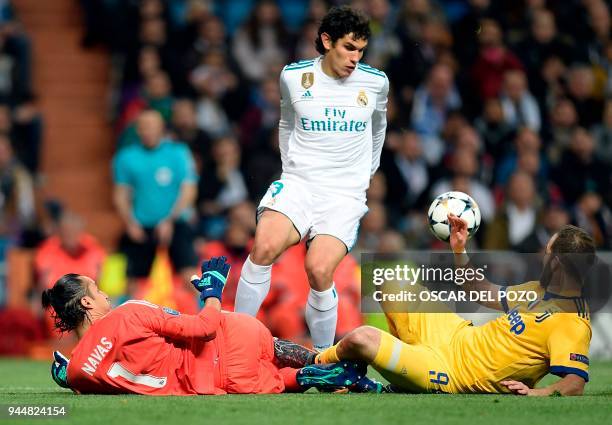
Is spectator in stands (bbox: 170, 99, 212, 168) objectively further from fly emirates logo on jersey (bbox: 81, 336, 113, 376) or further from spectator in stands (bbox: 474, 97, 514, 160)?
fly emirates logo on jersey (bbox: 81, 336, 113, 376)

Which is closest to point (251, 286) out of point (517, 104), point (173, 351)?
point (173, 351)

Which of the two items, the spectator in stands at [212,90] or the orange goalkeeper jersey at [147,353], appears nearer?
the orange goalkeeper jersey at [147,353]

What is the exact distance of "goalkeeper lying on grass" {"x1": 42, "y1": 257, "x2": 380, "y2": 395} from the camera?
22.5 feet

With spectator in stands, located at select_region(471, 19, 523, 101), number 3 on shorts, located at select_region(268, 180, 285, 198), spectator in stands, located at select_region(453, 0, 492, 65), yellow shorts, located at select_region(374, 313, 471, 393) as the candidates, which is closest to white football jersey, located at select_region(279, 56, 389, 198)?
number 3 on shorts, located at select_region(268, 180, 285, 198)

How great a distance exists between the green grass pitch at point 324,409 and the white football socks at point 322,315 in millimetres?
799

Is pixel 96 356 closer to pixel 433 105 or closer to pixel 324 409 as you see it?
pixel 324 409

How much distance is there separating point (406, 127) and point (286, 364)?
284 inches

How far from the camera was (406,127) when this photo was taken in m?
14.4

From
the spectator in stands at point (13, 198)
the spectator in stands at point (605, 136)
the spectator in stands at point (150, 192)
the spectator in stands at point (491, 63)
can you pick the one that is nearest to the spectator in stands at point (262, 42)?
the spectator in stands at point (491, 63)

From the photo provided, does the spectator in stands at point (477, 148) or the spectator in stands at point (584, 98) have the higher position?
the spectator in stands at point (584, 98)

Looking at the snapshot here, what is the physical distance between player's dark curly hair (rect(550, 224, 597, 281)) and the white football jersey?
1816 mm

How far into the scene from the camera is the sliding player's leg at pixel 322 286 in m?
7.93

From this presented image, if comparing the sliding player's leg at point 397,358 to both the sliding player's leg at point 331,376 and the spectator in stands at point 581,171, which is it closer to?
the sliding player's leg at point 331,376

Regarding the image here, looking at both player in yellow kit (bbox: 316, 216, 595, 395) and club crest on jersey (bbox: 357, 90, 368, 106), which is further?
club crest on jersey (bbox: 357, 90, 368, 106)
